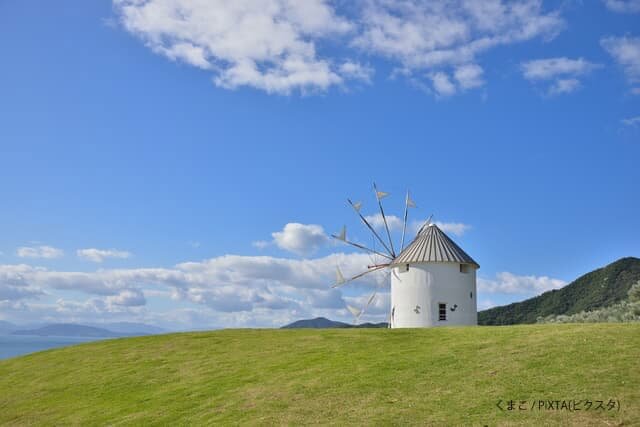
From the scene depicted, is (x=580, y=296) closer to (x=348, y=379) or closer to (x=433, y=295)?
(x=433, y=295)

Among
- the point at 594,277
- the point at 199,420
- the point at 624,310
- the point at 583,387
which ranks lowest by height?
the point at 199,420

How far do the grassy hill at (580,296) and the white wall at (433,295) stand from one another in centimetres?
4906

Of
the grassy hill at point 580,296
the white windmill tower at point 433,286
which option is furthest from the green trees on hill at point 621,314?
the grassy hill at point 580,296

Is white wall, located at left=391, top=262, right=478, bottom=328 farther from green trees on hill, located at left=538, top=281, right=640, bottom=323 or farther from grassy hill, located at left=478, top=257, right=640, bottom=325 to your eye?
grassy hill, located at left=478, top=257, right=640, bottom=325

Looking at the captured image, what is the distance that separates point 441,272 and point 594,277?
62574 millimetres

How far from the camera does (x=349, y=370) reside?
2383 cm

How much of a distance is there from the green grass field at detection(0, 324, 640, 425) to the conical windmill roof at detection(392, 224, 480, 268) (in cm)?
974

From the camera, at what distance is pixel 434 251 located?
136ft

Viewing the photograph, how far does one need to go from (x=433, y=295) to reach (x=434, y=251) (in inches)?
118

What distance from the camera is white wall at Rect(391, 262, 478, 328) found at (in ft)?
133

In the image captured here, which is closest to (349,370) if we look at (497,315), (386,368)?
(386,368)

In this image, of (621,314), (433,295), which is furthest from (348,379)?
(621,314)

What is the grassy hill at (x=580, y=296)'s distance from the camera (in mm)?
85250

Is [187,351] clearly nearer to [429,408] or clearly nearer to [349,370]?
[349,370]
